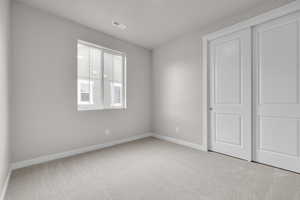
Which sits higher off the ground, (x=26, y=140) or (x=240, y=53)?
(x=240, y=53)

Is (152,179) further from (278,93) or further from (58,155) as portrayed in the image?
(278,93)

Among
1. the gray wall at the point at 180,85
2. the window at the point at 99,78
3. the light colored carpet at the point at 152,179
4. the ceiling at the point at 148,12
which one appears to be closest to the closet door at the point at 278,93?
the light colored carpet at the point at 152,179

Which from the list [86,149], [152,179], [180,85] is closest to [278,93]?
[180,85]

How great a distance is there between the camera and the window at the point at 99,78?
3.04 m

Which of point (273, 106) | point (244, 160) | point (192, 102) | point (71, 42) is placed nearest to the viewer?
point (273, 106)

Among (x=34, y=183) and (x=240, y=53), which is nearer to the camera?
(x=34, y=183)

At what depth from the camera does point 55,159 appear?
102 inches

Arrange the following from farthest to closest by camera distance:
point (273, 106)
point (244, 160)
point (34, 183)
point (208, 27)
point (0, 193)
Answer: point (208, 27) < point (244, 160) < point (273, 106) < point (34, 183) < point (0, 193)

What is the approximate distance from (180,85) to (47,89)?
9.18ft

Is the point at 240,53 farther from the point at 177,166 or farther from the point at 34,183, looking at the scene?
the point at 34,183

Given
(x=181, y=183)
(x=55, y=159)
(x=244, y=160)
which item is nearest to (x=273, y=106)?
(x=244, y=160)

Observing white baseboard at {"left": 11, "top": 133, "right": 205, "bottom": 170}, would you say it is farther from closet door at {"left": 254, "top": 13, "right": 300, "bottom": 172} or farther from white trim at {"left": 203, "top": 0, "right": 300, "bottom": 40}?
white trim at {"left": 203, "top": 0, "right": 300, "bottom": 40}

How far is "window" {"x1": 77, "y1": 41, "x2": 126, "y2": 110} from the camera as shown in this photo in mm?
3035

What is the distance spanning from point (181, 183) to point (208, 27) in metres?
2.99
